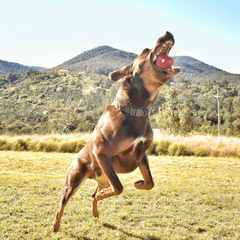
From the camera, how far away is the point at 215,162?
9.63 meters

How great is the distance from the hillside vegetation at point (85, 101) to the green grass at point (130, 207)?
35.8ft

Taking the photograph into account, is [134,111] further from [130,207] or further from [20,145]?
[20,145]

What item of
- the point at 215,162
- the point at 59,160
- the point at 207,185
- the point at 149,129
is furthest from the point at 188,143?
the point at 149,129

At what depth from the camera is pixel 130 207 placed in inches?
192

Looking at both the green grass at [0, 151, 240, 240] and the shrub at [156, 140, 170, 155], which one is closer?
the green grass at [0, 151, 240, 240]

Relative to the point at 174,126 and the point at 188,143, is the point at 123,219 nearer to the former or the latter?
the point at 188,143

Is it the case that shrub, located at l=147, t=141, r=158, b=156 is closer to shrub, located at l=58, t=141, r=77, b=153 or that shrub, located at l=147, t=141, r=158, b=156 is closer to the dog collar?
shrub, located at l=58, t=141, r=77, b=153

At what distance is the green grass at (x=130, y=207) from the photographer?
374 centimetres

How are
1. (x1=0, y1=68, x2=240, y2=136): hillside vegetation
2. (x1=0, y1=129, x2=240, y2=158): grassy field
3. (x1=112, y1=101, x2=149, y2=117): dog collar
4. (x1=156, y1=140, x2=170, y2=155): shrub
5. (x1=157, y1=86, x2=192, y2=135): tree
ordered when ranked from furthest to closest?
(x1=0, y1=68, x2=240, y2=136): hillside vegetation
(x1=157, y1=86, x2=192, y2=135): tree
(x1=156, y1=140, x2=170, y2=155): shrub
(x1=0, y1=129, x2=240, y2=158): grassy field
(x1=112, y1=101, x2=149, y2=117): dog collar

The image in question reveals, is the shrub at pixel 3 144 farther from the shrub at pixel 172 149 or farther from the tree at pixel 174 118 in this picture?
the tree at pixel 174 118

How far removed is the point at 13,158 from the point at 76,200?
5.45m

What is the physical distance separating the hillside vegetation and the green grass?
10.9m

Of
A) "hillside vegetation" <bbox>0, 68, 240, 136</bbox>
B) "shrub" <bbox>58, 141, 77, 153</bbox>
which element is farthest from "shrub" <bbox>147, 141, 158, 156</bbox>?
"hillside vegetation" <bbox>0, 68, 240, 136</bbox>

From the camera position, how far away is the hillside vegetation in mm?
20453
